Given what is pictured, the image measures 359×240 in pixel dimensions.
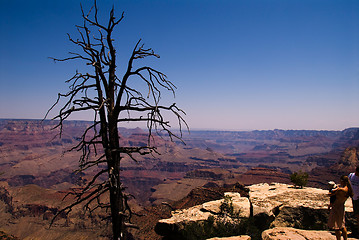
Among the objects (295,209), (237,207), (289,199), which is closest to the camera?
(295,209)

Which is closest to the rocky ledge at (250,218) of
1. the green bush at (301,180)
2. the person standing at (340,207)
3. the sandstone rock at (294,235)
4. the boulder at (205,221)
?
the boulder at (205,221)

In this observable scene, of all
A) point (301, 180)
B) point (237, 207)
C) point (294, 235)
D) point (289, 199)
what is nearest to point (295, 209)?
Result: point (289, 199)

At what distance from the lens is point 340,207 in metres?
6.52

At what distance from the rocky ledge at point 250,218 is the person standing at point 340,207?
1.91m

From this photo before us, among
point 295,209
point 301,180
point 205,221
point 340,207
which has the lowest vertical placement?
point 205,221

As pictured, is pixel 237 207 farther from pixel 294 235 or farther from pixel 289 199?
pixel 289 199

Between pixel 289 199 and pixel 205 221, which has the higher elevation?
pixel 289 199

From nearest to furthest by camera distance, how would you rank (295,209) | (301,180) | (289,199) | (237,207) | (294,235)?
(294,235), (295,209), (237,207), (289,199), (301,180)

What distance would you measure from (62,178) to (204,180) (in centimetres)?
9626

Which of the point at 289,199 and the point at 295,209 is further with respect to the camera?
the point at 289,199

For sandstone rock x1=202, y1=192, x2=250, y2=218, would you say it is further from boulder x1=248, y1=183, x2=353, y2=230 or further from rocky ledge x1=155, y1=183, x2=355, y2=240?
boulder x1=248, y1=183, x2=353, y2=230

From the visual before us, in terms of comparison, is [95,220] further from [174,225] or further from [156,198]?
[174,225]

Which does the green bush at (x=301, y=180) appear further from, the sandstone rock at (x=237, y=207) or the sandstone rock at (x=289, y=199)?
the sandstone rock at (x=237, y=207)

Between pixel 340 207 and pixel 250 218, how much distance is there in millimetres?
3642
